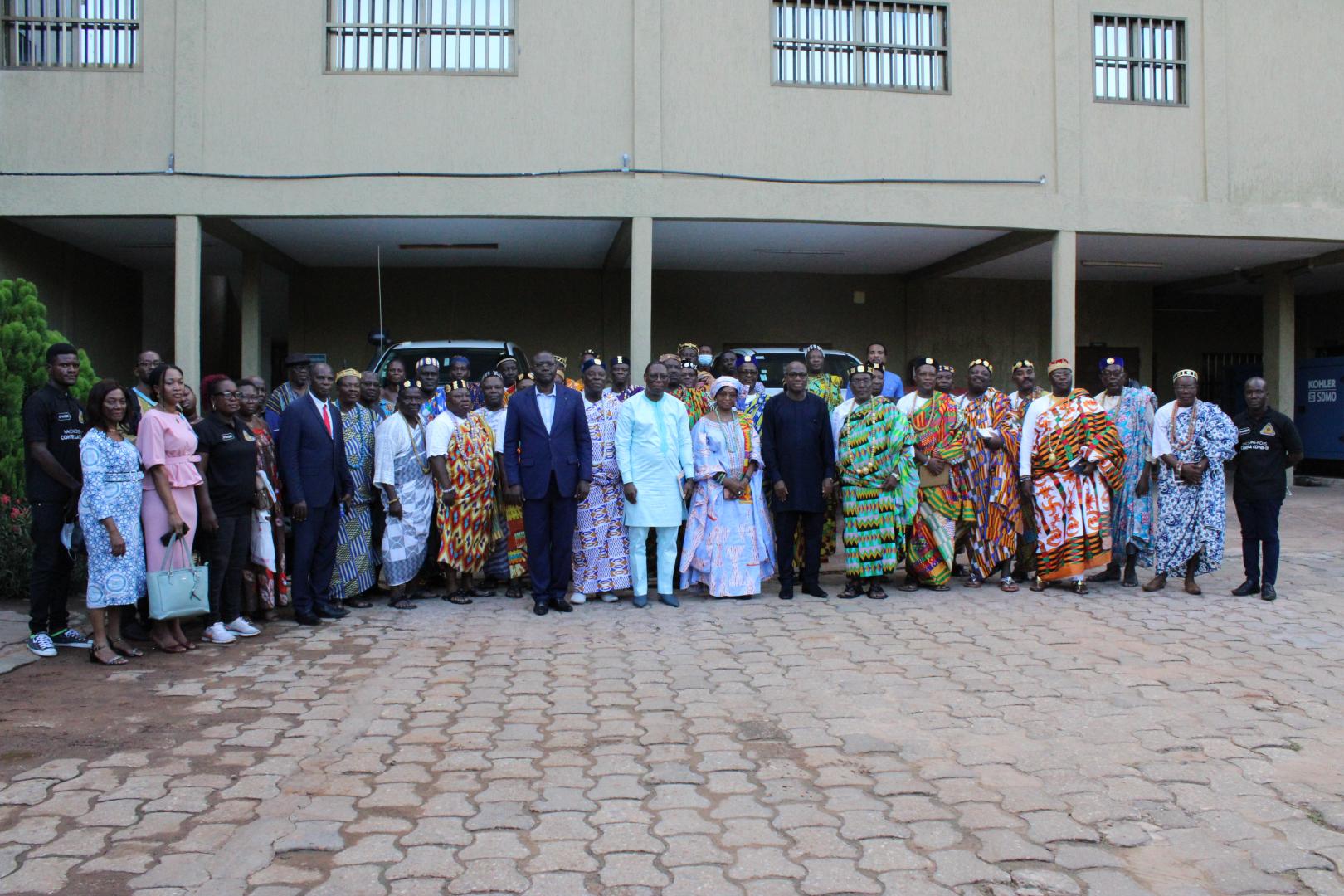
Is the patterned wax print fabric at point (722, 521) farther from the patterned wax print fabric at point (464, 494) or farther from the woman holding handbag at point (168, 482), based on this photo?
the woman holding handbag at point (168, 482)

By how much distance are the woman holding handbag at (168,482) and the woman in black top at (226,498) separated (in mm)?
142

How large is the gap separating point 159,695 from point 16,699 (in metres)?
0.68

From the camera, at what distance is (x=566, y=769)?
4344 mm

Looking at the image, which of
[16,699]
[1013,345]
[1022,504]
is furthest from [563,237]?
[16,699]

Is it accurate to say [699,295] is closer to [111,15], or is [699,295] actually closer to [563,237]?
[563,237]

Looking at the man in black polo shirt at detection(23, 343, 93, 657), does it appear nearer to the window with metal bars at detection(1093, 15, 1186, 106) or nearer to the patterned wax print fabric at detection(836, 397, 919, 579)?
the patterned wax print fabric at detection(836, 397, 919, 579)

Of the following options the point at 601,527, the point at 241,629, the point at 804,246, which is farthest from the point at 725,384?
the point at 804,246

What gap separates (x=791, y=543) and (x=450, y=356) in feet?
13.4

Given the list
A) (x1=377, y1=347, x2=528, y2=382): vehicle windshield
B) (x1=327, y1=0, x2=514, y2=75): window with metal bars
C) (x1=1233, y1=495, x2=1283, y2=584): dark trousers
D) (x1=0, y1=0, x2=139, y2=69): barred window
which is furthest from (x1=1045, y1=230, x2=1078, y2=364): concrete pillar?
(x1=0, y1=0, x2=139, y2=69): barred window

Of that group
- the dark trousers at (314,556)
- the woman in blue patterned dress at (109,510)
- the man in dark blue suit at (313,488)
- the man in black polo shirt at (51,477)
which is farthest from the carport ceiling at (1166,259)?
the man in black polo shirt at (51,477)

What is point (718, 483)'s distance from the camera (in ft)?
27.4

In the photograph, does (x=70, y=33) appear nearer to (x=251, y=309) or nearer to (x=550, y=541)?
(x=251, y=309)

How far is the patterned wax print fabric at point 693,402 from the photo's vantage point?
28.7 feet

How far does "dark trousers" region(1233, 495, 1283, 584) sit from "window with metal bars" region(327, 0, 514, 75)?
829cm
